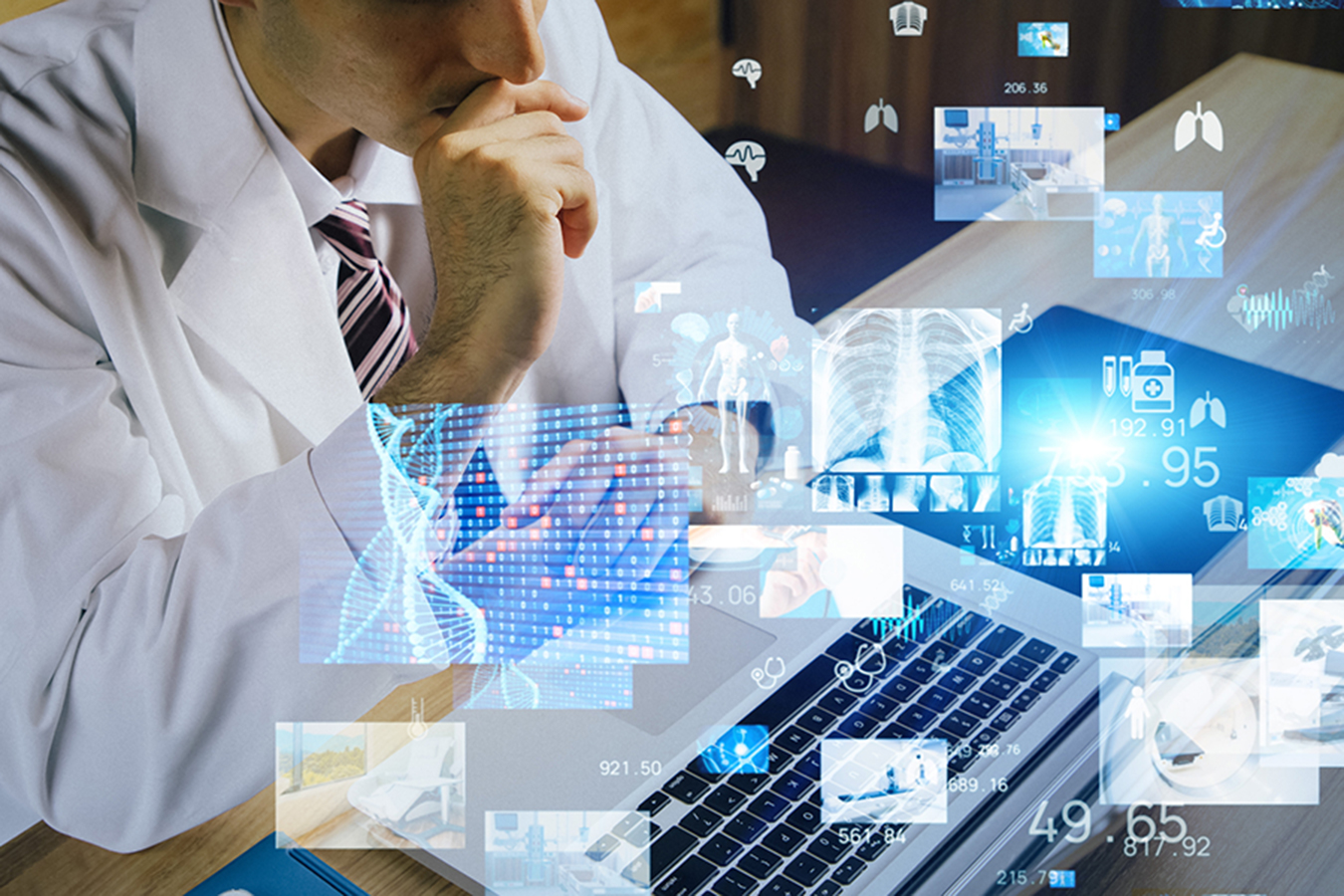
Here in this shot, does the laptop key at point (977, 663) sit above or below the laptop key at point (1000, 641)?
below

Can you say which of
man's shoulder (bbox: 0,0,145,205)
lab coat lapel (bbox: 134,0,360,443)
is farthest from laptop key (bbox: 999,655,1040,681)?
man's shoulder (bbox: 0,0,145,205)

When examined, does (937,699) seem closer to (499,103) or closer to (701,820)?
(701,820)

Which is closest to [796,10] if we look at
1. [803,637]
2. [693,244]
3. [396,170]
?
[693,244]

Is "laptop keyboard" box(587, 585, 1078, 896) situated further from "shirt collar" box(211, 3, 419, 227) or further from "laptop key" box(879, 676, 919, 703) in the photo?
"shirt collar" box(211, 3, 419, 227)

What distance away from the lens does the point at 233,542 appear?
0.73 metres

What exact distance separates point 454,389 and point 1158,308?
55 centimetres

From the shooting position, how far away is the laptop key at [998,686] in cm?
77

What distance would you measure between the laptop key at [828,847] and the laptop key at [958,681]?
0.14 meters

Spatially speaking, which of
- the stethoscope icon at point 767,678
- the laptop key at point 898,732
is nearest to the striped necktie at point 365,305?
the stethoscope icon at point 767,678

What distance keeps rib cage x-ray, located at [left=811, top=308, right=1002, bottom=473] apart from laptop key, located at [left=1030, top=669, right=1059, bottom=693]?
0.16 metres

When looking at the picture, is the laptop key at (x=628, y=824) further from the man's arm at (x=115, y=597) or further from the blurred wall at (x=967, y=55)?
the blurred wall at (x=967, y=55)

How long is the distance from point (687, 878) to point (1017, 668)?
298mm

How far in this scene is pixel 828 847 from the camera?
73 centimetres

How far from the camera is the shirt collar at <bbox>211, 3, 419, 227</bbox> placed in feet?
2.68
